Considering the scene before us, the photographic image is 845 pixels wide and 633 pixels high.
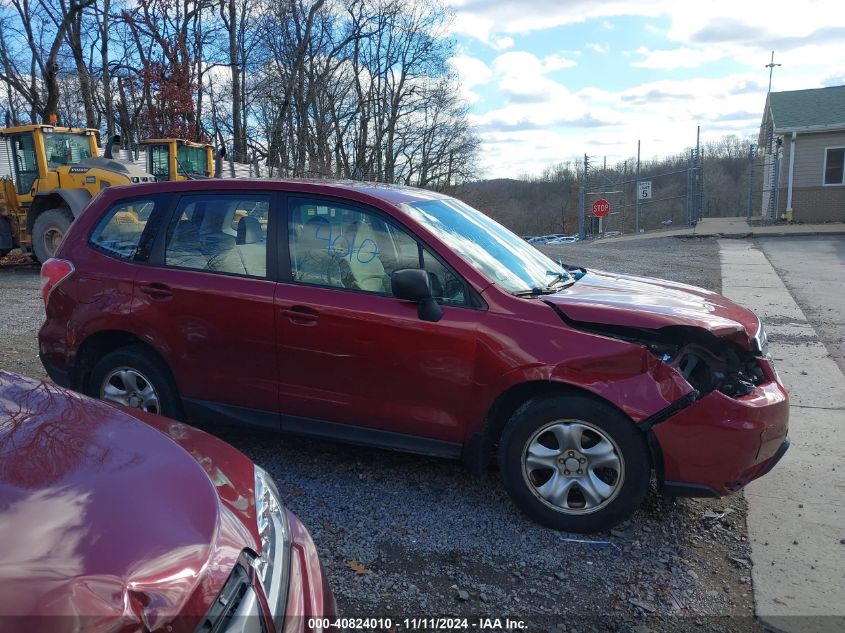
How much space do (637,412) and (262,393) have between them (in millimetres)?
2146

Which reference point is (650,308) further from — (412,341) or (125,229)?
(125,229)

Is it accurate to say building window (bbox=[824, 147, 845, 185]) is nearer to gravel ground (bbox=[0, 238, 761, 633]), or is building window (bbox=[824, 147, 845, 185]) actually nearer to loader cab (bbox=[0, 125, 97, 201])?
loader cab (bbox=[0, 125, 97, 201])

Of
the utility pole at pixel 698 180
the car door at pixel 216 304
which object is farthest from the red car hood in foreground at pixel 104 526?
the utility pole at pixel 698 180

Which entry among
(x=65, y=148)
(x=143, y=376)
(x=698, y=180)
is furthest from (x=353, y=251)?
(x=698, y=180)

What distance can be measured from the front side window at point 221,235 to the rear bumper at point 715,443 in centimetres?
247

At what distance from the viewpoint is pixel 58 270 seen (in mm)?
4594

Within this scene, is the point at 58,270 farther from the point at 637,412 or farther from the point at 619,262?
the point at 619,262

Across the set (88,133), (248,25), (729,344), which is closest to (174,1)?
(248,25)

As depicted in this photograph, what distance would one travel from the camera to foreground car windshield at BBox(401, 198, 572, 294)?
3850mm

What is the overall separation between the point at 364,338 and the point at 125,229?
1.99 meters

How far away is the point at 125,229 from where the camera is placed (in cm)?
459

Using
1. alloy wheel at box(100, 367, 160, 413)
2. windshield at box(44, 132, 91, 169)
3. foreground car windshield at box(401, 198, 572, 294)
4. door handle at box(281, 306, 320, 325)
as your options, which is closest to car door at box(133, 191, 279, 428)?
door handle at box(281, 306, 320, 325)

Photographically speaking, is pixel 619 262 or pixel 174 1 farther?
pixel 174 1

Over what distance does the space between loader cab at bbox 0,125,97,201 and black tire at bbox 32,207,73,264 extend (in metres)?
0.79
